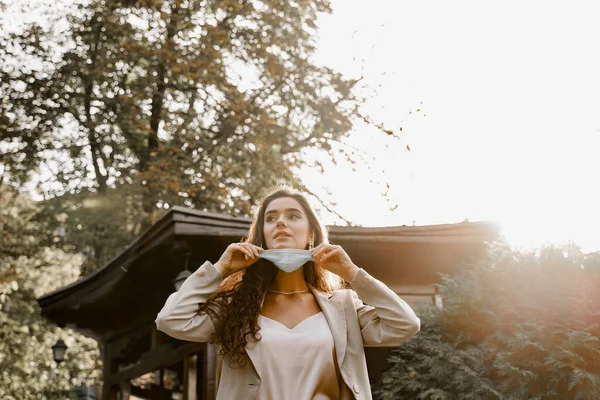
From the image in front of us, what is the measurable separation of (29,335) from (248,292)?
62.3 ft

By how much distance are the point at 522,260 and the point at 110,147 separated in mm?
11230

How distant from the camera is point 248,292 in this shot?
118 inches

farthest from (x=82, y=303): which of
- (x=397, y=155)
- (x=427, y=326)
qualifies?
(x=397, y=155)

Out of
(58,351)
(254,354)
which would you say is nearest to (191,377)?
(254,354)

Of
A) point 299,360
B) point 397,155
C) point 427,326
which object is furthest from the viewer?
point 397,155

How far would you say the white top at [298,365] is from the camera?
270 centimetres

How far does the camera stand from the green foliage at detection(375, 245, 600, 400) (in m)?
5.50

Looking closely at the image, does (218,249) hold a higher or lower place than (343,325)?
higher

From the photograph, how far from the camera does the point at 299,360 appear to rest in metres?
2.75

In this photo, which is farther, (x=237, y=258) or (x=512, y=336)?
(x=512, y=336)

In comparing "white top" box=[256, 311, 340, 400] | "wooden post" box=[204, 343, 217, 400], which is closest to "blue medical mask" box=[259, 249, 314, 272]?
"white top" box=[256, 311, 340, 400]

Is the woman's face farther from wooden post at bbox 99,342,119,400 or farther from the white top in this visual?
wooden post at bbox 99,342,119,400

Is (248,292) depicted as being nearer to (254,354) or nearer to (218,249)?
(254,354)

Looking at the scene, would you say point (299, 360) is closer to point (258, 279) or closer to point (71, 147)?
point (258, 279)
